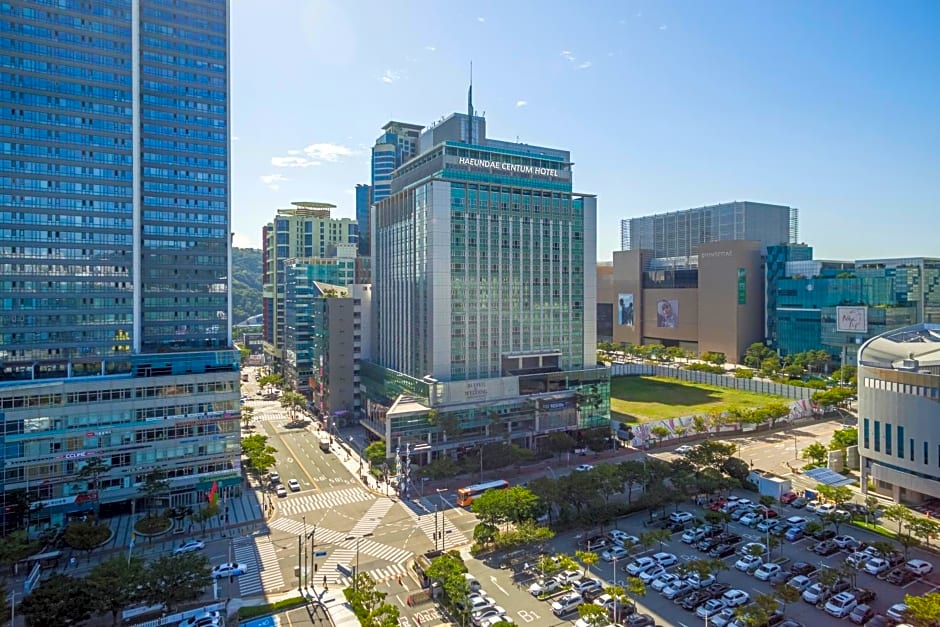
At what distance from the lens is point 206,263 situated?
8075 centimetres

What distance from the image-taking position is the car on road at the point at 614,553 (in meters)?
54.7

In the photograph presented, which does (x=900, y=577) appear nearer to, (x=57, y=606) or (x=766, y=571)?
(x=766, y=571)

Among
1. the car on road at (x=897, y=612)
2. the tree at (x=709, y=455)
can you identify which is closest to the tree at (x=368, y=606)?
the car on road at (x=897, y=612)

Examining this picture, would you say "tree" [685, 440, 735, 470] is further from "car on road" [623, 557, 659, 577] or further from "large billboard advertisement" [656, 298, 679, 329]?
"large billboard advertisement" [656, 298, 679, 329]

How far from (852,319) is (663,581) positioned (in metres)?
121

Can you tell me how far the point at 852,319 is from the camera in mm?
141375

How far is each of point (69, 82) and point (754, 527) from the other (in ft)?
310

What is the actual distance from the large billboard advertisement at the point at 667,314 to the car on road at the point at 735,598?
145972mm

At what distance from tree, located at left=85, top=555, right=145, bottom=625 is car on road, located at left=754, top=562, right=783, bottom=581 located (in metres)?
50.7

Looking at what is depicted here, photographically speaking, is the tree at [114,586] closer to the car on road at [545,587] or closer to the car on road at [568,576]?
the car on road at [545,587]

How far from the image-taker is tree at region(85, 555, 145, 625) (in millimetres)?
42375

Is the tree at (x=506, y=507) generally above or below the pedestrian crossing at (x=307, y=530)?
above

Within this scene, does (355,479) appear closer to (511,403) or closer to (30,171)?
(511,403)

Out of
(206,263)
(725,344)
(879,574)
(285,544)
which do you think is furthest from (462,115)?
(725,344)
